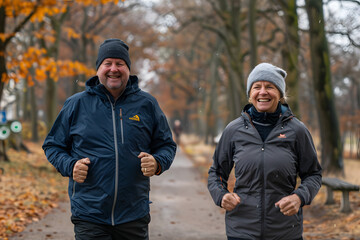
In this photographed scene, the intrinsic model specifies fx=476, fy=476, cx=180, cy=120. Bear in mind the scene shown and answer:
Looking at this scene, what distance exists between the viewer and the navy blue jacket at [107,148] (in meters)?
3.45

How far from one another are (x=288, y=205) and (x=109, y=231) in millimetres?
1308

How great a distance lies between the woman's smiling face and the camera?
3426mm

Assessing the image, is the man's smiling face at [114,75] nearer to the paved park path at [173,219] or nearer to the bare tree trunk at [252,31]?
the paved park path at [173,219]

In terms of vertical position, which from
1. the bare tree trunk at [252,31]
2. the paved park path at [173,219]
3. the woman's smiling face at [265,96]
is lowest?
the paved park path at [173,219]

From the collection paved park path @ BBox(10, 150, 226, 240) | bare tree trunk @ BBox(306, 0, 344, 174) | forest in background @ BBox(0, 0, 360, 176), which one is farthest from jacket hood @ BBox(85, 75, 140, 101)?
bare tree trunk @ BBox(306, 0, 344, 174)

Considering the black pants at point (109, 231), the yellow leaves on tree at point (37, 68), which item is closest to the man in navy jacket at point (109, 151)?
the black pants at point (109, 231)

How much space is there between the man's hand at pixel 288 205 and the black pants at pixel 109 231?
1.06m

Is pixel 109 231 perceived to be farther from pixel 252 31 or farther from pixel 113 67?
pixel 252 31

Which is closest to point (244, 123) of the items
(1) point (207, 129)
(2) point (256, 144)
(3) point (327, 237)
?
(2) point (256, 144)

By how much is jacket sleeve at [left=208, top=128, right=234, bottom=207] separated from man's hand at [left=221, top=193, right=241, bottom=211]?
0.26 feet

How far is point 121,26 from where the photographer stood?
3209 centimetres

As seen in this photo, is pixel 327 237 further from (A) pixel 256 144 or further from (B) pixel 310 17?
(B) pixel 310 17

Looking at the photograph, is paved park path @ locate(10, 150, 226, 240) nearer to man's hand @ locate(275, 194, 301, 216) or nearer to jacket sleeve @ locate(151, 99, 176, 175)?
jacket sleeve @ locate(151, 99, 176, 175)

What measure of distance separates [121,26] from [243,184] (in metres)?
29.9
